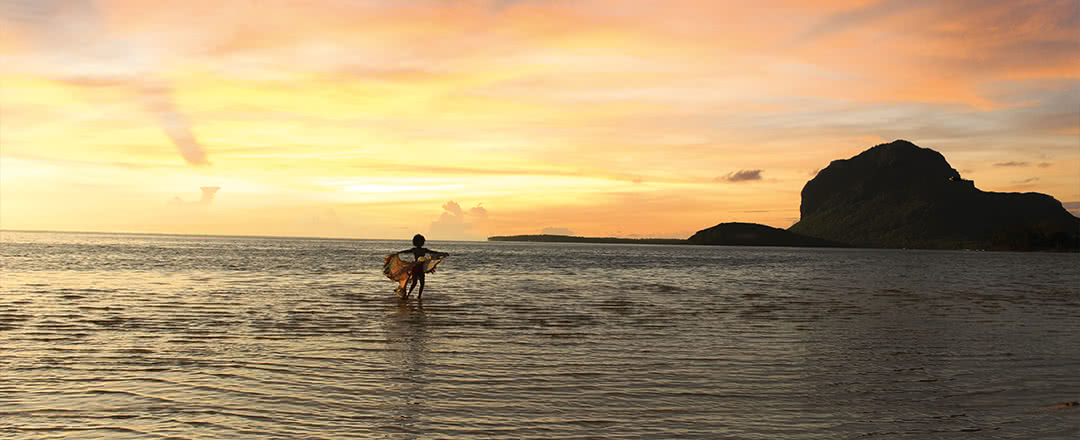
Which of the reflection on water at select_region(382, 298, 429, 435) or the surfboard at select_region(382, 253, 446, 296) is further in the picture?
the surfboard at select_region(382, 253, 446, 296)

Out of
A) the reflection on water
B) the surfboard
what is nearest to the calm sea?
the reflection on water

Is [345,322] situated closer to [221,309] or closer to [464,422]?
[221,309]

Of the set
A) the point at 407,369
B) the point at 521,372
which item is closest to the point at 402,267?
the point at 407,369

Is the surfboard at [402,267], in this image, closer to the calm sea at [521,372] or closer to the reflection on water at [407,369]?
the calm sea at [521,372]

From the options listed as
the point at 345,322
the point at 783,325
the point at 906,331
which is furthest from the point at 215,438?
the point at 906,331

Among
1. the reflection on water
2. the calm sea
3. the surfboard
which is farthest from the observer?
the surfboard

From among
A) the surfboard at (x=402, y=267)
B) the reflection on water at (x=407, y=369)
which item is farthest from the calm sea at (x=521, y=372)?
the surfboard at (x=402, y=267)

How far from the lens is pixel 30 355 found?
12.7m

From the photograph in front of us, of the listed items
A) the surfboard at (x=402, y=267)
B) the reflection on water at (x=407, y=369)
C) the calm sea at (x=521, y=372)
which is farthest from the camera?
the surfboard at (x=402, y=267)

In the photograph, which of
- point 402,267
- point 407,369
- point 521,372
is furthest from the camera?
point 402,267

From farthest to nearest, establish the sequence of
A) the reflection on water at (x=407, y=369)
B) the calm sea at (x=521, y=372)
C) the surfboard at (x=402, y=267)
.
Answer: the surfboard at (x=402, y=267) < the reflection on water at (x=407, y=369) < the calm sea at (x=521, y=372)

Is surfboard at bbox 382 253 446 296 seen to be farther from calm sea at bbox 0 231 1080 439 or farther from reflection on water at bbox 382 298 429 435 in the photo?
reflection on water at bbox 382 298 429 435

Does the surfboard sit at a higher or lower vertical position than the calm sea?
higher

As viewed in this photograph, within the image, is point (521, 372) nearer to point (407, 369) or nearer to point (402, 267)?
point (407, 369)
